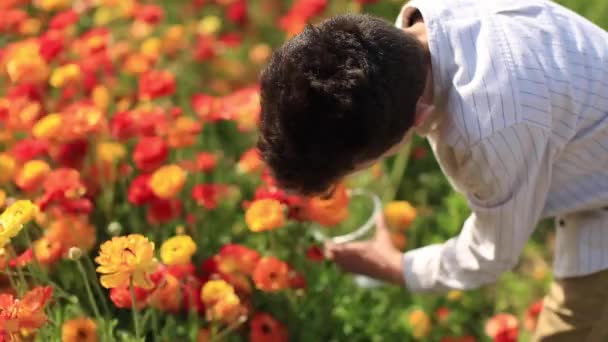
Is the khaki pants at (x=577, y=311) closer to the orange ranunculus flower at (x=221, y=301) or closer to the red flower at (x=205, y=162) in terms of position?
the orange ranunculus flower at (x=221, y=301)

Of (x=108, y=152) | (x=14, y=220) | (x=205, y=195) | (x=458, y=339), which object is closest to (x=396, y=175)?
(x=458, y=339)

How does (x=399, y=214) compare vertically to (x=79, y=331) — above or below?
below

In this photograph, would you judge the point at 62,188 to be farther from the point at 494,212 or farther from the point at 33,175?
the point at 494,212

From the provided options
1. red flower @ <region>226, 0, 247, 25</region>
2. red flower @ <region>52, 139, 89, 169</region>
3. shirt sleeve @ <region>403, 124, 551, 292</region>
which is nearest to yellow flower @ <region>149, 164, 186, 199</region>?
red flower @ <region>52, 139, 89, 169</region>

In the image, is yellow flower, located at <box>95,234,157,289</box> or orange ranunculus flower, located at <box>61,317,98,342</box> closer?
yellow flower, located at <box>95,234,157,289</box>

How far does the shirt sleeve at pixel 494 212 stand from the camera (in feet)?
3.81

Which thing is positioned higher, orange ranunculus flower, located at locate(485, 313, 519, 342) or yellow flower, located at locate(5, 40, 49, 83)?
yellow flower, located at locate(5, 40, 49, 83)

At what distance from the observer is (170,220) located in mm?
1609

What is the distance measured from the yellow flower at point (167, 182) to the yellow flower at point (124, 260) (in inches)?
15.0

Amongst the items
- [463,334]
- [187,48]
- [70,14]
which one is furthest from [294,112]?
[187,48]

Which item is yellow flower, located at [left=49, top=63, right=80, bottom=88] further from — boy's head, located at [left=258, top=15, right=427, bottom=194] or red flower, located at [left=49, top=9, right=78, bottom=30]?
boy's head, located at [left=258, top=15, right=427, bottom=194]

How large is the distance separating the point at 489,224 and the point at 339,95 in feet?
1.20

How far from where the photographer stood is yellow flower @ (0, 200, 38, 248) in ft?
3.61

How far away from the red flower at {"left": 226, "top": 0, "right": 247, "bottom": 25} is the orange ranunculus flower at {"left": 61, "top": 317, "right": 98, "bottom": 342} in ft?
4.50
